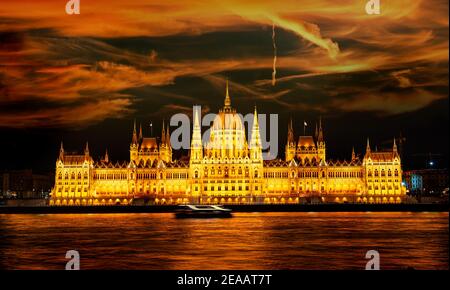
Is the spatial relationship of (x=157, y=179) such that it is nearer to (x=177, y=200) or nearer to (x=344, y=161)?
(x=177, y=200)

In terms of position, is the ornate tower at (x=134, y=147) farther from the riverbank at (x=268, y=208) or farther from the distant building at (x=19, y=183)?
the distant building at (x=19, y=183)

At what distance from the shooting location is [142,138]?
451ft

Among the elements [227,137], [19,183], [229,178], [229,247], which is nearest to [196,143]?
[227,137]

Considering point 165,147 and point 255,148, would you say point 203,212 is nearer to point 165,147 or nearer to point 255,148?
point 255,148

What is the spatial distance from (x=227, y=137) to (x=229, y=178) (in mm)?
8937

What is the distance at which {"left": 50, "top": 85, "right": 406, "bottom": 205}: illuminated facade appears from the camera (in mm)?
119000

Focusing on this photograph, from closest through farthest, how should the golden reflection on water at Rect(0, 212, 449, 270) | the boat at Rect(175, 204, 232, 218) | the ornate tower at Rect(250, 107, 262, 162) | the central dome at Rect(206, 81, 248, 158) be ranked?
the golden reflection on water at Rect(0, 212, 449, 270) < the boat at Rect(175, 204, 232, 218) < the ornate tower at Rect(250, 107, 262, 162) < the central dome at Rect(206, 81, 248, 158)

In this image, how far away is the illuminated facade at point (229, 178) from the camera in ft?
390

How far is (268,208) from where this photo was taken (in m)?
105

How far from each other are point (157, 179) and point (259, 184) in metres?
17.2

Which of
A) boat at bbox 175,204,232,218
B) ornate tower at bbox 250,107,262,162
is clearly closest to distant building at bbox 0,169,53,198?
ornate tower at bbox 250,107,262,162

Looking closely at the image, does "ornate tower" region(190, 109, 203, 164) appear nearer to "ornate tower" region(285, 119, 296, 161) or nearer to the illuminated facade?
the illuminated facade

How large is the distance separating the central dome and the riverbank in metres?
18.4
